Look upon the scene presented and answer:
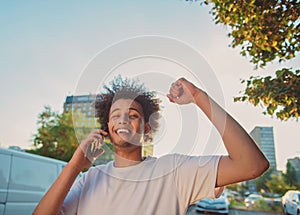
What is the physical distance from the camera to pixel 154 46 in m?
0.71

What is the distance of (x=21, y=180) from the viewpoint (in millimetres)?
2877

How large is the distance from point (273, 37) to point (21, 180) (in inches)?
99.4

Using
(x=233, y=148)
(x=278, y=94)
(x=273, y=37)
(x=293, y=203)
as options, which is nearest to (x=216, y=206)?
(x=293, y=203)

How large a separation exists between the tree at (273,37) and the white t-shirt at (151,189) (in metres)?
1.42

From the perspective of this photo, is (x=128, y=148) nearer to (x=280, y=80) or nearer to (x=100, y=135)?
(x=100, y=135)

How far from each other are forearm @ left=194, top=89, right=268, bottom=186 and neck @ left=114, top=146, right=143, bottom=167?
22cm

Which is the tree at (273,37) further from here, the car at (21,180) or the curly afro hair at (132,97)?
the car at (21,180)

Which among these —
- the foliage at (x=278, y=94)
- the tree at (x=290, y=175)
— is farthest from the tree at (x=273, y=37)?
the tree at (x=290, y=175)

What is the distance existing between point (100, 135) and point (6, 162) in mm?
2294

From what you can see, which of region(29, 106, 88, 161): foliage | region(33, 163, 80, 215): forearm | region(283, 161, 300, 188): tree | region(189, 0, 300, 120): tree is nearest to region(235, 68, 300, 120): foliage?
region(189, 0, 300, 120): tree

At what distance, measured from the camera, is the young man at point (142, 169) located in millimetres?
635

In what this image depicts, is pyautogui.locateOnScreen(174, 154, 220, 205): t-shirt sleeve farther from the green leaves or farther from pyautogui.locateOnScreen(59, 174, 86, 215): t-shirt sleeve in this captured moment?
the green leaves

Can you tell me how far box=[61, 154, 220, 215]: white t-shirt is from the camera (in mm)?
676

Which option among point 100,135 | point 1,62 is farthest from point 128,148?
point 1,62
